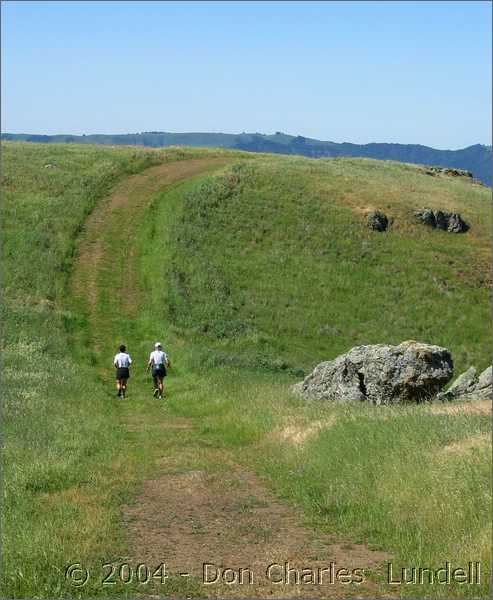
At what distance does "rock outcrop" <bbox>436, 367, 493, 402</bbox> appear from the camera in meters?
19.1

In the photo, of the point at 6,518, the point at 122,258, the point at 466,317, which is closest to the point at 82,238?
the point at 122,258

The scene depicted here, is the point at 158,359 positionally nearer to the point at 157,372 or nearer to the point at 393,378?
the point at 157,372

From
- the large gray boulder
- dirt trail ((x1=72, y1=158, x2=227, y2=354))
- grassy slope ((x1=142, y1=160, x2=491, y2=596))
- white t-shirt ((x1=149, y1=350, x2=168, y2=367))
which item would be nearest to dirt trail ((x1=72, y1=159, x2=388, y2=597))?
grassy slope ((x1=142, y1=160, x2=491, y2=596))

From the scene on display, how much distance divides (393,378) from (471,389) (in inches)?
86.8

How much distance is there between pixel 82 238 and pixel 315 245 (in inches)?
643

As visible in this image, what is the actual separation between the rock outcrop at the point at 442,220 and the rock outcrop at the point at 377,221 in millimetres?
3562

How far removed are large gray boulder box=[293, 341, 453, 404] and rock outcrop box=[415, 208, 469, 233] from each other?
40548 millimetres

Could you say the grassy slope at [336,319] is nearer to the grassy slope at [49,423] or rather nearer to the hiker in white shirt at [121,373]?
the hiker in white shirt at [121,373]

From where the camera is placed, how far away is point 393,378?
2020 cm

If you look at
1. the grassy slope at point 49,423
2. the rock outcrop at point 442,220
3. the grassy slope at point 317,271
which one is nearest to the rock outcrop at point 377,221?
the grassy slope at point 317,271

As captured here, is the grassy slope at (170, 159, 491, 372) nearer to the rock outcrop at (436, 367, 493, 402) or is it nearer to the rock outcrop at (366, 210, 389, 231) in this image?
the rock outcrop at (366, 210, 389, 231)

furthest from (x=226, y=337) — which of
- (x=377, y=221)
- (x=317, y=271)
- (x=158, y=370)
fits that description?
(x=377, y=221)

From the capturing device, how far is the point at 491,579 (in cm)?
799

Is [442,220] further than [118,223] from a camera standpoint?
Yes
